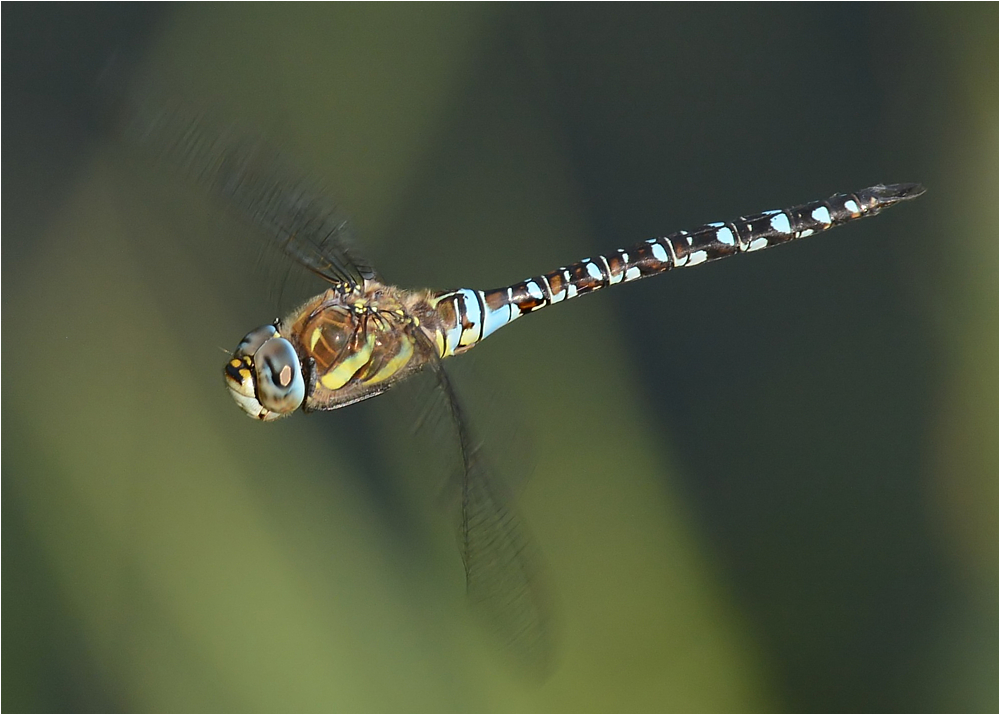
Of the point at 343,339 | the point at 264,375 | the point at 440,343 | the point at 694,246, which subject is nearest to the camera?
the point at 264,375

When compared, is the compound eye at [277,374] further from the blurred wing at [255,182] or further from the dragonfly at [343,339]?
the blurred wing at [255,182]

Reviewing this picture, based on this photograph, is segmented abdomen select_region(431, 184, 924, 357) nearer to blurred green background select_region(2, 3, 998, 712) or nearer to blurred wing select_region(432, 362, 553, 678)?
blurred green background select_region(2, 3, 998, 712)

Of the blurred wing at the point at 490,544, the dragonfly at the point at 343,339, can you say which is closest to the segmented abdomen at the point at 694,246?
the dragonfly at the point at 343,339

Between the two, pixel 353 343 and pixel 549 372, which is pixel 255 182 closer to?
pixel 353 343

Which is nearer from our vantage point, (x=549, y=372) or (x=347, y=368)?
(x=347, y=368)

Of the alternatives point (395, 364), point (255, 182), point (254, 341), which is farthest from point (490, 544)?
point (255, 182)

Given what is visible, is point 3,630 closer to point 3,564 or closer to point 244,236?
point 3,564
